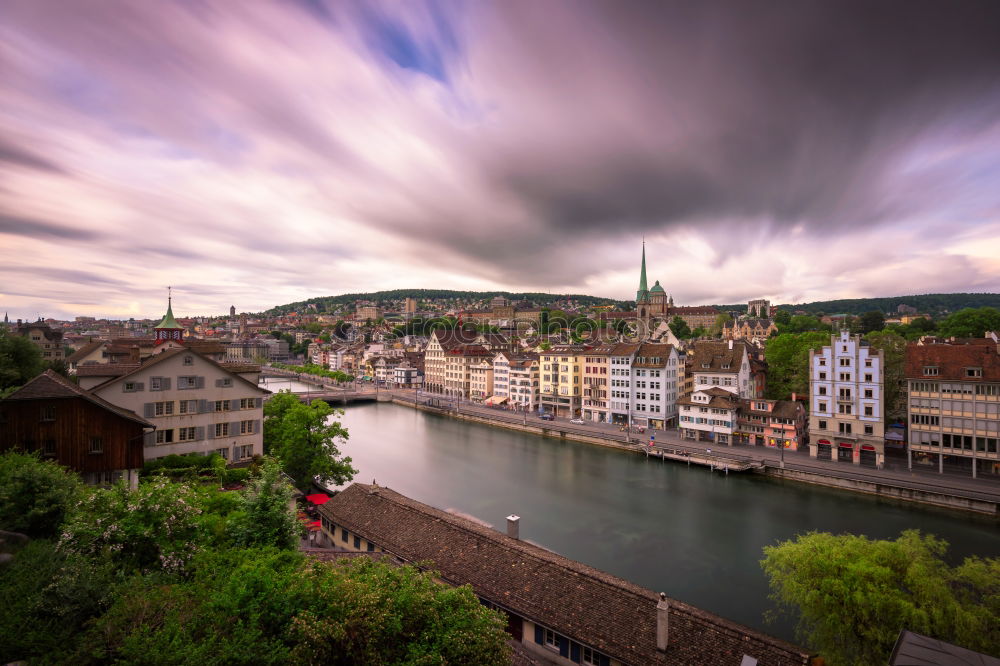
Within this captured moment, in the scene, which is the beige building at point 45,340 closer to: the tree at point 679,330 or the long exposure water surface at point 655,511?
the long exposure water surface at point 655,511

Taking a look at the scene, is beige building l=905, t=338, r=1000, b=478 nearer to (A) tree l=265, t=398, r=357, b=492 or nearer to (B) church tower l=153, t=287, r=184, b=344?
(A) tree l=265, t=398, r=357, b=492

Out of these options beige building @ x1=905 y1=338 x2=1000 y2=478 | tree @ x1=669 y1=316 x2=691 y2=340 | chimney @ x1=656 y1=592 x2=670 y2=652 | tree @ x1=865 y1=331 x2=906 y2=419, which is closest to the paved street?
beige building @ x1=905 y1=338 x2=1000 y2=478

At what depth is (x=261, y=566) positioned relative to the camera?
27.3ft

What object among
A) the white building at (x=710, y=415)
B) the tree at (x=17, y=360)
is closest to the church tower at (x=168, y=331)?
the tree at (x=17, y=360)

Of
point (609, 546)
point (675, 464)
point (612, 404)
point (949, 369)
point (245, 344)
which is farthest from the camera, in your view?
point (245, 344)

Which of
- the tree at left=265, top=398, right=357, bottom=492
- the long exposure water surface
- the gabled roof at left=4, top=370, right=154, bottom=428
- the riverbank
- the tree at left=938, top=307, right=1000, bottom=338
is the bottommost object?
the long exposure water surface

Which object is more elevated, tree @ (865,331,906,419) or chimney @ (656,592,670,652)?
tree @ (865,331,906,419)

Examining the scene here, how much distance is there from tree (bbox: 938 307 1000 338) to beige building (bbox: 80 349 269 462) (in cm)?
7732

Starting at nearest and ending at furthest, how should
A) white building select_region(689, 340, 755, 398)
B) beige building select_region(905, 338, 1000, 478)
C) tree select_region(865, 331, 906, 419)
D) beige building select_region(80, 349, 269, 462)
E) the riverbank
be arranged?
beige building select_region(80, 349, 269, 462)
the riverbank
beige building select_region(905, 338, 1000, 478)
tree select_region(865, 331, 906, 419)
white building select_region(689, 340, 755, 398)

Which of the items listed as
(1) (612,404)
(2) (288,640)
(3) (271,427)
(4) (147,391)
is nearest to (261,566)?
(2) (288,640)

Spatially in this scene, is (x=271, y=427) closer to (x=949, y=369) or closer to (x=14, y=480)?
(x=14, y=480)

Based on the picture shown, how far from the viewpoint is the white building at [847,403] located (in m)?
34.6

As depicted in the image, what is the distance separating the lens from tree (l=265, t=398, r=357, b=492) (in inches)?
918

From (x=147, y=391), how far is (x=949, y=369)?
153 ft
